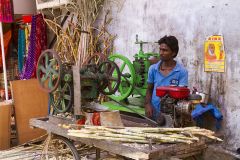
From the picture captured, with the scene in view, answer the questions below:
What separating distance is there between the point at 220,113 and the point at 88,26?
3.12m

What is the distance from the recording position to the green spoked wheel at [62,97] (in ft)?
12.2

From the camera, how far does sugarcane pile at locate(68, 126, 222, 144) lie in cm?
292

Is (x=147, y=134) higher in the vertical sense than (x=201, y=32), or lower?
lower

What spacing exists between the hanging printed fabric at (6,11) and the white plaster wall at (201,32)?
8.46ft

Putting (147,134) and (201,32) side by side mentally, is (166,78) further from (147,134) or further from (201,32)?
(147,134)

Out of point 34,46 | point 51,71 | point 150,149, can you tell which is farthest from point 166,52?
point 34,46

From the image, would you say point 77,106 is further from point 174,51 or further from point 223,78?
point 223,78

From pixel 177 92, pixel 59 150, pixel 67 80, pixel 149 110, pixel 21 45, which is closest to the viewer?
pixel 177 92

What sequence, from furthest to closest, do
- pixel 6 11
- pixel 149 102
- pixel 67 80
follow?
1. pixel 6 11
2. pixel 149 102
3. pixel 67 80

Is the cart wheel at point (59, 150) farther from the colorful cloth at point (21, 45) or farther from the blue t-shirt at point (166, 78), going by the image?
the colorful cloth at point (21, 45)

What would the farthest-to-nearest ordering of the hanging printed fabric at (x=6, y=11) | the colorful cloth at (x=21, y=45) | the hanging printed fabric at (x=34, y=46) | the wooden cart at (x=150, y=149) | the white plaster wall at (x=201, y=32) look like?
1. the colorful cloth at (x=21, y=45)
2. the hanging printed fabric at (x=34, y=46)
3. the hanging printed fabric at (x=6, y=11)
4. the white plaster wall at (x=201, y=32)
5. the wooden cart at (x=150, y=149)

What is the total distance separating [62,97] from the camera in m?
3.83

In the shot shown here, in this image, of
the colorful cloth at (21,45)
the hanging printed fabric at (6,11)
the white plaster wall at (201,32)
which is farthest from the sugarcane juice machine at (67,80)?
the colorful cloth at (21,45)

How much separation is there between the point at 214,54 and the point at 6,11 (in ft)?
14.3
